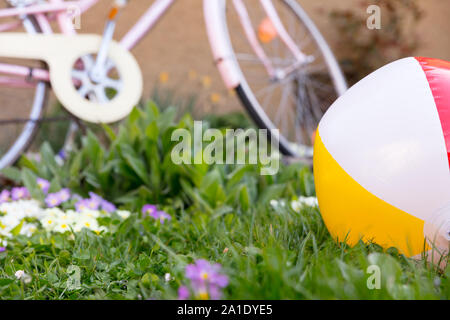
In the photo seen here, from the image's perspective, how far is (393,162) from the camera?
101 cm

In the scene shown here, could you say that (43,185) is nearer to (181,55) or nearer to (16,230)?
(16,230)

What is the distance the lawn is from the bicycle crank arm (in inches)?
Result: 6.1

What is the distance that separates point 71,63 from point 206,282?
164cm

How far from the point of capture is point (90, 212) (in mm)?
1573

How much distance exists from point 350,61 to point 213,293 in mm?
4000

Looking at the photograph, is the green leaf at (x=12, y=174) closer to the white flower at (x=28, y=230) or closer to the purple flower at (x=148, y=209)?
the white flower at (x=28, y=230)

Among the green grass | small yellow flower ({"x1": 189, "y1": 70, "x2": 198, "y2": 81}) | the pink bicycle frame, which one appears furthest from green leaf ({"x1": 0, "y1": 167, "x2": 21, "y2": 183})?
small yellow flower ({"x1": 189, "y1": 70, "x2": 198, "y2": 81})

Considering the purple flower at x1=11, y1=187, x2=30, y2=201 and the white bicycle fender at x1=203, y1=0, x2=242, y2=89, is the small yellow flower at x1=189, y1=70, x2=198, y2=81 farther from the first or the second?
the purple flower at x1=11, y1=187, x2=30, y2=201

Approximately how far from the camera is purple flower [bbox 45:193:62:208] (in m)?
1.71

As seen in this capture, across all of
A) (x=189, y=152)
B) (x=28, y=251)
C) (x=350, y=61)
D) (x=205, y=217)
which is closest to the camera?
(x=28, y=251)

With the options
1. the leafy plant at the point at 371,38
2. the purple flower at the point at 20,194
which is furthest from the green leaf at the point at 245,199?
Answer: the leafy plant at the point at 371,38

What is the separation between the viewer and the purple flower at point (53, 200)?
1.71 m

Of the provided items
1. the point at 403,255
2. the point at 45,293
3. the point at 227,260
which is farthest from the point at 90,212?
the point at 403,255

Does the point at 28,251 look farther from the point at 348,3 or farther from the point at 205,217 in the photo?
the point at 348,3
